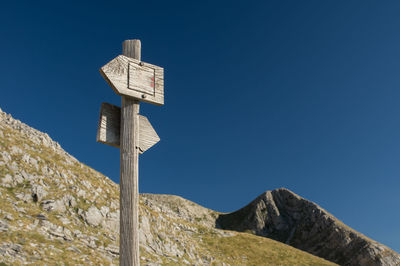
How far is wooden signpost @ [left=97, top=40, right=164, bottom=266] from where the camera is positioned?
5590mm

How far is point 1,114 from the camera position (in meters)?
37.9

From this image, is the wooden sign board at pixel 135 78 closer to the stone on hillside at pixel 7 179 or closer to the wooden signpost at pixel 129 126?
the wooden signpost at pixel 129 126

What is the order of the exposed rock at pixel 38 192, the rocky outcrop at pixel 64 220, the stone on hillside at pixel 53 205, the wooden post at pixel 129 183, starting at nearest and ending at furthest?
the wooden post at pixel 129 183 → the rocky outcrop at pixel 64 220 → the stone on hillside at pixel 53 205 → the exposed rock at pixel 38 192

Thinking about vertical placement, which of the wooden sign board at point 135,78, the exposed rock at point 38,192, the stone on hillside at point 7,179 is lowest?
the wooden sign board at point 135,78

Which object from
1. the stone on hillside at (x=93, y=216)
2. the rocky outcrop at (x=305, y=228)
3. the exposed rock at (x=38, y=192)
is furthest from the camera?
the rocky outcrop at (x=305, y=228)

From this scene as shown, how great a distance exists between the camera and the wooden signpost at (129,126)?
18.3 ft

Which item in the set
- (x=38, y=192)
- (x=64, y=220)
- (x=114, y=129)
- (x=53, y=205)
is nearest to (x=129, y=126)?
(x=114, y=129)

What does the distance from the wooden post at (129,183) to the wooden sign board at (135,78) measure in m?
0.21

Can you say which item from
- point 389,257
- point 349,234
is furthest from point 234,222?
point 389,257

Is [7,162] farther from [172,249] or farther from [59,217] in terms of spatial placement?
[172,249]

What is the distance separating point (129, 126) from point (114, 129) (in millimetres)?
331

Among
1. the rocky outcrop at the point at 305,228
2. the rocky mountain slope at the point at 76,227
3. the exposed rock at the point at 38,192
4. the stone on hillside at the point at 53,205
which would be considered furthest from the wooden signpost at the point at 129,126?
→ the rocky outcrop at the point at 305,228

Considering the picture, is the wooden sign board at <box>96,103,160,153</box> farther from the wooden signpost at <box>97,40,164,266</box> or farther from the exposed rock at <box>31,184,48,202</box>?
the exposed rock at <box>31,184,48,202</box>

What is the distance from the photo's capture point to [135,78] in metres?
6.16
